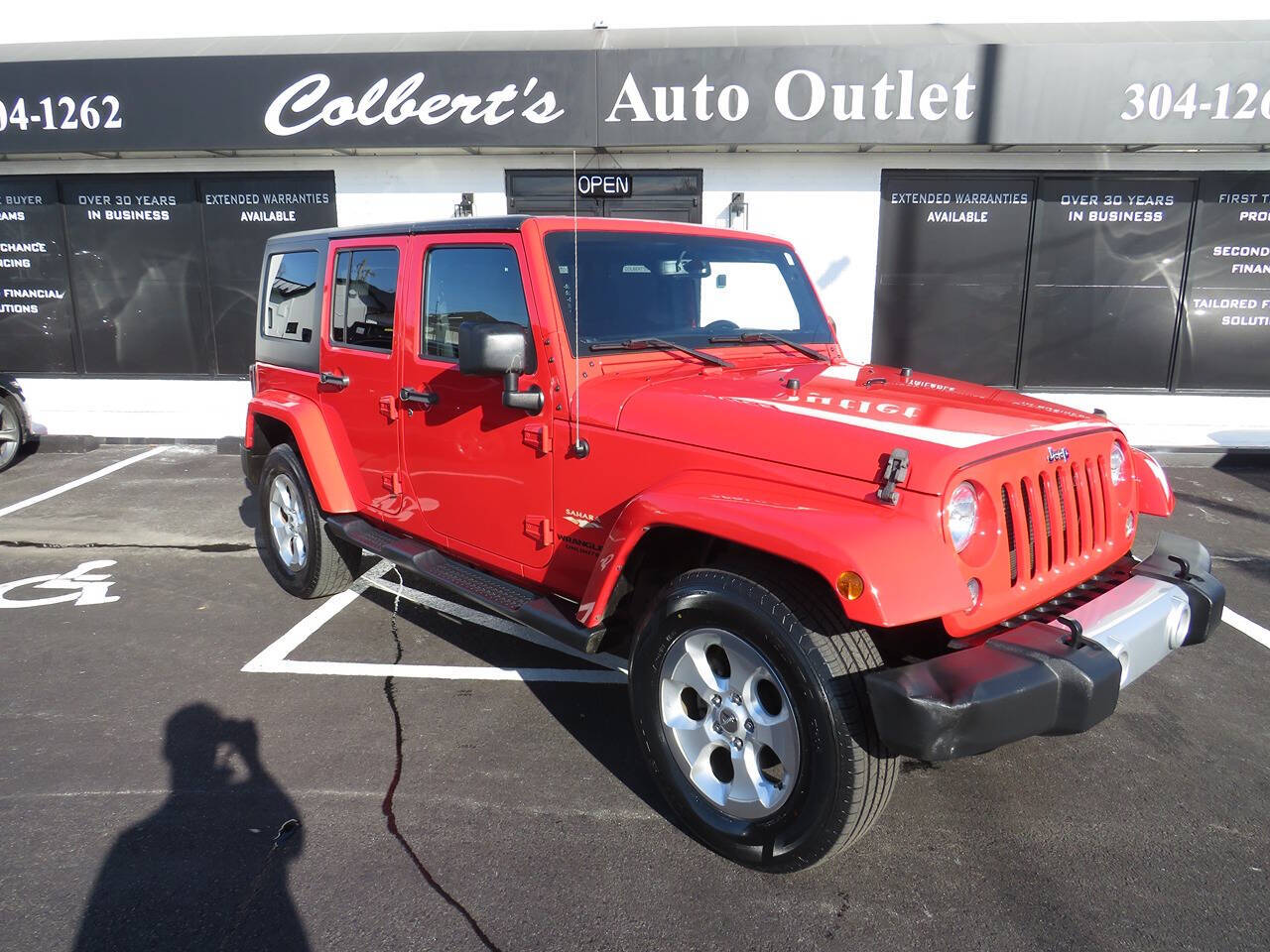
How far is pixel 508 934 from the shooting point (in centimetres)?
236

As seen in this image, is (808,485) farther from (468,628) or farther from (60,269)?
(60,269)

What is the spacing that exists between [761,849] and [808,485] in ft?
3.66

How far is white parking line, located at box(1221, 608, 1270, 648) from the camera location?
4.32 m

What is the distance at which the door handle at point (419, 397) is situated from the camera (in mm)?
3662

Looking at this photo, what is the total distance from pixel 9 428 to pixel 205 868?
7.79m

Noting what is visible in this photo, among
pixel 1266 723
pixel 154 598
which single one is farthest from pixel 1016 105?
pixel 154 598

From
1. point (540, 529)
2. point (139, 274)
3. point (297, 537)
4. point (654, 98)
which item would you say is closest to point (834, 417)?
point (540, 529)

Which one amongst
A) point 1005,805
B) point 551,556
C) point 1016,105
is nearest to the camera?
point 1005,805

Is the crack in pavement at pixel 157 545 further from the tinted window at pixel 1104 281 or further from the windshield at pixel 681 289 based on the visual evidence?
the tinted window at pixel 1104 281

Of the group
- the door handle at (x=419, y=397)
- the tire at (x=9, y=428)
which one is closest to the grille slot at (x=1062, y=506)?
the door handle at (x=419, y=397)

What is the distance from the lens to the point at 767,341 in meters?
3.67

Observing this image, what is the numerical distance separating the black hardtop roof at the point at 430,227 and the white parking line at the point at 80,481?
4300 mm

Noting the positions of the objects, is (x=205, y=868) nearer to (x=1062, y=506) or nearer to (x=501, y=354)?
(x=501, y=354)

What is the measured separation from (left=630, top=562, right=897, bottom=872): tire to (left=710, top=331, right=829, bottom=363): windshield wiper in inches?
50.2
